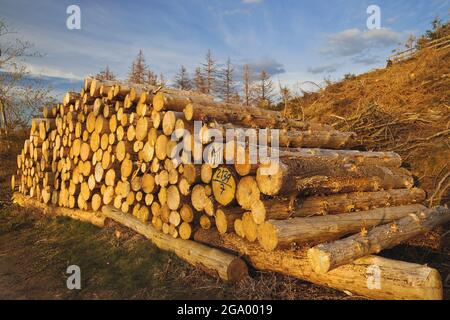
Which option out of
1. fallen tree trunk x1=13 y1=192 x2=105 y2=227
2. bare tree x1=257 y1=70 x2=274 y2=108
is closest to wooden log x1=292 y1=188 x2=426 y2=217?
fallen tree trunk x1=13 y1=192 x2=105 y2=227

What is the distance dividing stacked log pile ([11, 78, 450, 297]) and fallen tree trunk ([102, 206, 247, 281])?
0.23 feet

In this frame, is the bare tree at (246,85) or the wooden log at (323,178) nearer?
the wooden log at (323,178)

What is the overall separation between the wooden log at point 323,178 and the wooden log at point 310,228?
420 mm

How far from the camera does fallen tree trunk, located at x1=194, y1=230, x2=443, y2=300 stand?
356 cm

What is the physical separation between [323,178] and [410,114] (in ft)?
17.6

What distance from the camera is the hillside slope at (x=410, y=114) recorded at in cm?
725

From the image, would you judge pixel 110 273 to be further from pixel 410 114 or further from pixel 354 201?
pixel 410 114

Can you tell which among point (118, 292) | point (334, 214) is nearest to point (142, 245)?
point (118, 292)

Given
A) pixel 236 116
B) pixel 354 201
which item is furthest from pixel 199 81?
pixel 354 201

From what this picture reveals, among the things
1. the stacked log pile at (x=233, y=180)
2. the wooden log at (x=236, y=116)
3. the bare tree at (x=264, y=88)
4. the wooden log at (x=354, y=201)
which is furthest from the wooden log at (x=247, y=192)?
the bare tree at (x=264, y=88)

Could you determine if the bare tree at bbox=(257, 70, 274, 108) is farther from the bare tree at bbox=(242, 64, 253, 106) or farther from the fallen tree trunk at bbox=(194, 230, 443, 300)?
the fallen tree trunk at bbox=(194, 230, 443, 300)

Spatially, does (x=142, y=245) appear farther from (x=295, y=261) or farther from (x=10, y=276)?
(x=295, y=261)

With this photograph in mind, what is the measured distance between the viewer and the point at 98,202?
7.72m

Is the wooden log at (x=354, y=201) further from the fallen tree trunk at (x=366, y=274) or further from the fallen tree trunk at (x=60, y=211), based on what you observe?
the fallen tree trunk at (x=60, y=211)
